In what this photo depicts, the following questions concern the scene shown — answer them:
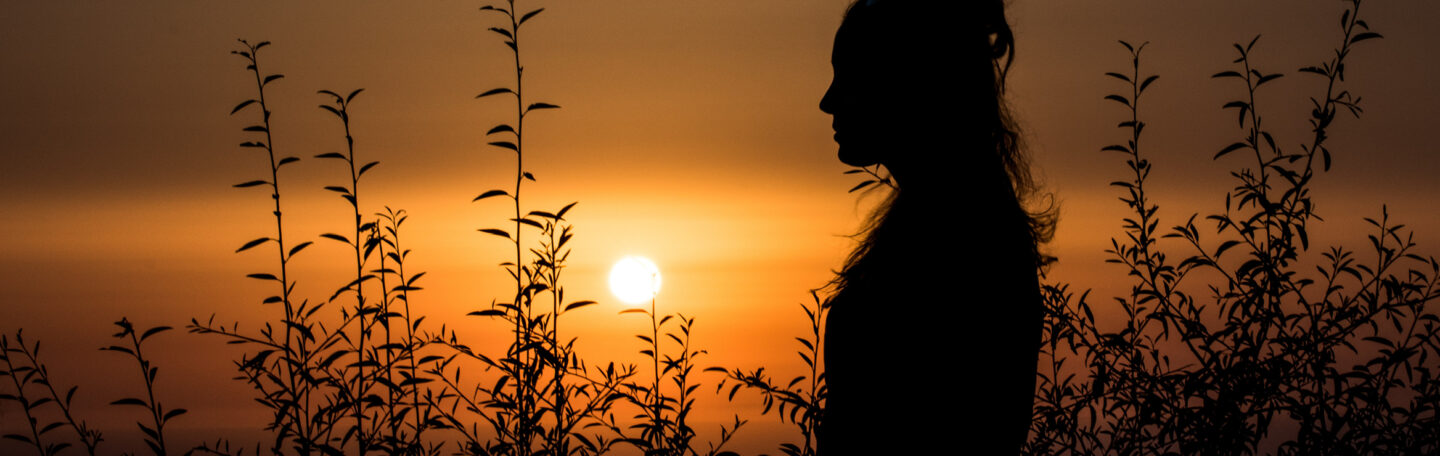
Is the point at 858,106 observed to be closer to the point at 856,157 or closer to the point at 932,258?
the point at 856,157

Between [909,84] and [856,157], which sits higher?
[909,84]

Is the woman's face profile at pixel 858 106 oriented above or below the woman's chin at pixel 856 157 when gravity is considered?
above

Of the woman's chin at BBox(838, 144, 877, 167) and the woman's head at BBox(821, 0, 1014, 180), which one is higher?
the woman's head at BBox(821, 0, 1014, 180)

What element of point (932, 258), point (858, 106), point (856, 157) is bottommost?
point (932, 258)

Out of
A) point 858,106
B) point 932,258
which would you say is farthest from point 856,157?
point 932,258

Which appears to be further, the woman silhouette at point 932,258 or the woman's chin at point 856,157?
the woman's chin at point 856,157

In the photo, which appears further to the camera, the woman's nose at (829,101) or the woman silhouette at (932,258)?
the woman's nose at (829,101)

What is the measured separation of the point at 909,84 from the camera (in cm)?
229

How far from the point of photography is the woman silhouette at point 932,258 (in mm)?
1961

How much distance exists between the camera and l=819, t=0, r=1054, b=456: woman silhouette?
1961 mm

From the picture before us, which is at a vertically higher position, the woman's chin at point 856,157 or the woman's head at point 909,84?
the woman's head at point 909,84

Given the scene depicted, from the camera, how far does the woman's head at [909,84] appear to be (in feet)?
7.44

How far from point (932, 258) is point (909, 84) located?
451 mm

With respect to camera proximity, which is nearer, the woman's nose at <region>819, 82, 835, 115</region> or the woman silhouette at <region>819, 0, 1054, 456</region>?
the woman silhouette at <region>819, 0, 1054, 456</region>
